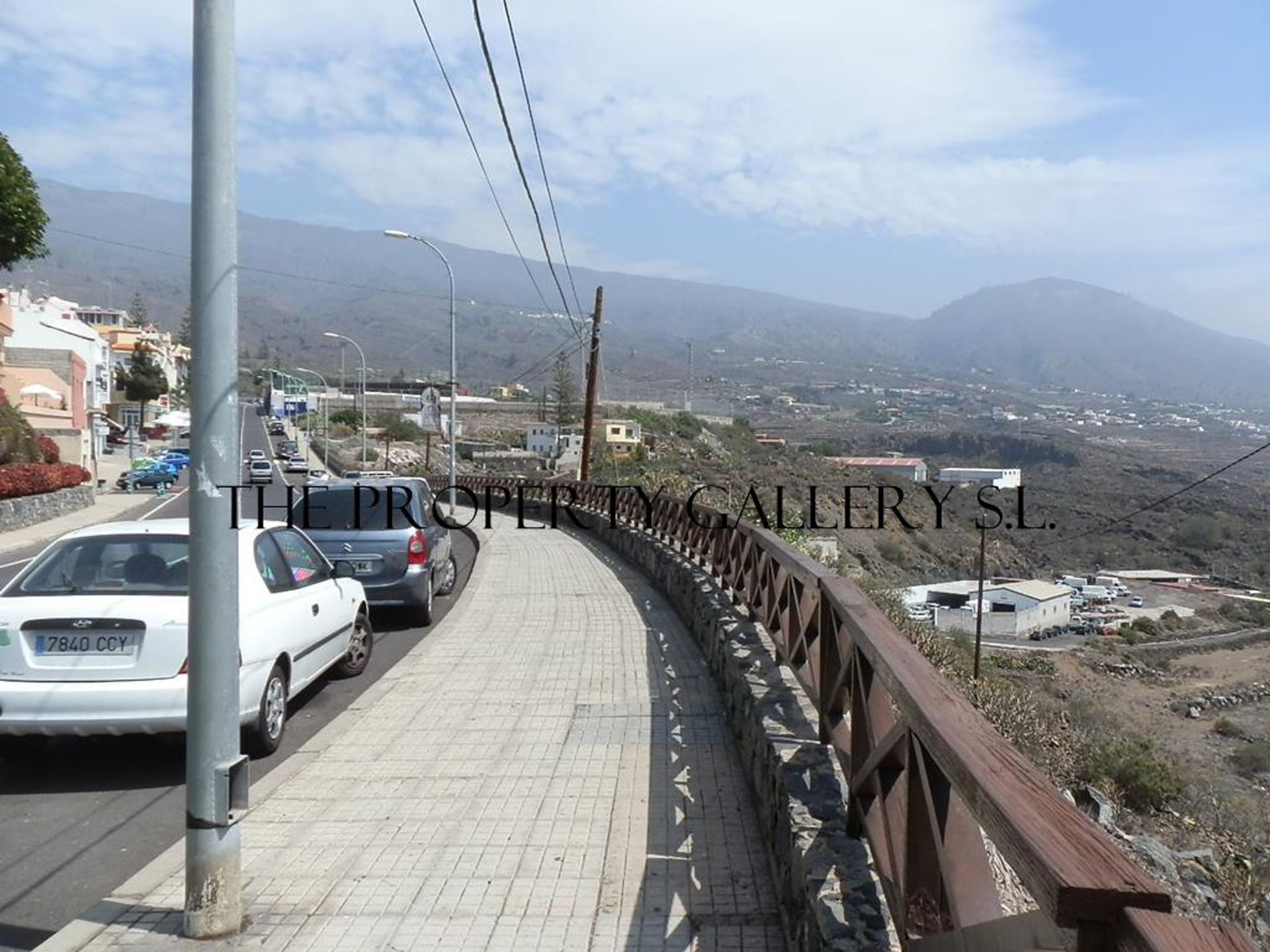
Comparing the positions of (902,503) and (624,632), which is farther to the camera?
(902,503)

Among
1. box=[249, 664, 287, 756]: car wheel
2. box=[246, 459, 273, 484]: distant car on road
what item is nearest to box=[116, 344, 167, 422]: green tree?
box=[246, 459, 273, 484]: distant car on road

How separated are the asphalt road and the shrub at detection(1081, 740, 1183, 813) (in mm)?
6694

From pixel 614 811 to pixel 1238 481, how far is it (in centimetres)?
5804

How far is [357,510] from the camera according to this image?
13.5 m

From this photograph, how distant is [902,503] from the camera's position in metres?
39.6

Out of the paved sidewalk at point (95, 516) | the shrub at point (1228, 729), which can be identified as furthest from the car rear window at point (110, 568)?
the shrub at point (1228, 729)

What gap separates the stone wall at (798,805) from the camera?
370 centimetres

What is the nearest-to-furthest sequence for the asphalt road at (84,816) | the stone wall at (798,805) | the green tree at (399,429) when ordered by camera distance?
the stone wall at (798,805) → the asphalt road at (84,816) → the green tree at (399,429)

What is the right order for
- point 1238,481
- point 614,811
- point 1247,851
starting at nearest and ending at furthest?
point 614,811 → point 1247,851 → point 1238,481

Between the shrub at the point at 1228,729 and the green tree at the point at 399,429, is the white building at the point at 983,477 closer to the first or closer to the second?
the shrub at the point at 1228,729

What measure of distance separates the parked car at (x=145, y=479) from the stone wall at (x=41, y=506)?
32.0 feet

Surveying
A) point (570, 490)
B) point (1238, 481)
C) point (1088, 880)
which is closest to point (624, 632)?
point (1088, 880)

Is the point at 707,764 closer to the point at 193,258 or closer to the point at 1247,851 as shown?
the point at 193,258

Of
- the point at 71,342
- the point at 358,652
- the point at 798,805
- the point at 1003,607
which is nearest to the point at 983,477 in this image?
the point at 1003,607
